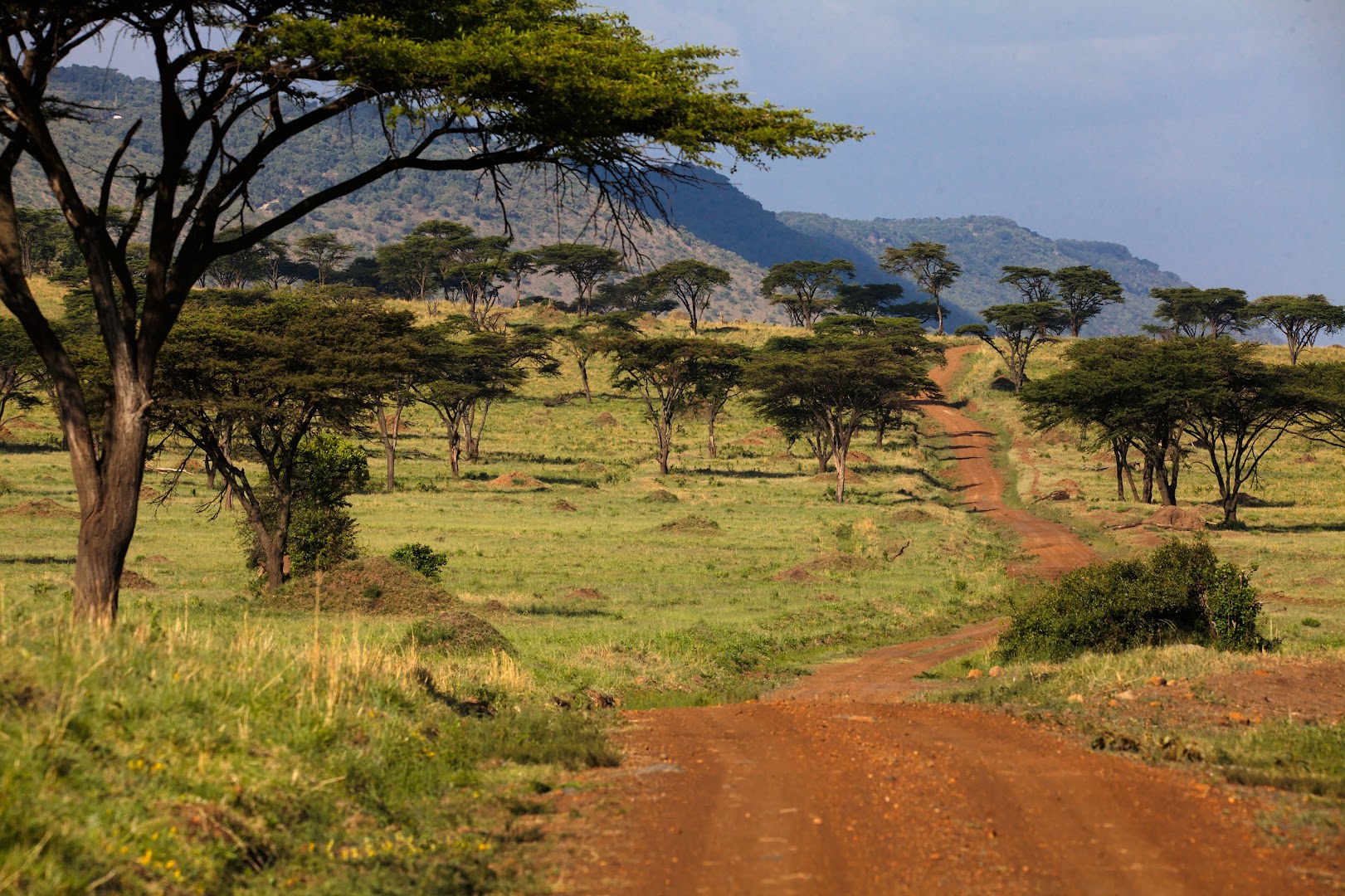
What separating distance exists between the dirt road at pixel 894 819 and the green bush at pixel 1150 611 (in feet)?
25.3

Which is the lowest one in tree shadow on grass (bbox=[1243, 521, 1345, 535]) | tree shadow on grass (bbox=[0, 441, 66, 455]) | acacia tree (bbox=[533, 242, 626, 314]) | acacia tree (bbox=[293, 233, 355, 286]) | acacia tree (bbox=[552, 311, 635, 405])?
tree shadow on grass (bbox=[1243, 521, 1345, 535])

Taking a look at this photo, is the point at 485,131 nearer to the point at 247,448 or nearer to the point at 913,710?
the point at 913,710

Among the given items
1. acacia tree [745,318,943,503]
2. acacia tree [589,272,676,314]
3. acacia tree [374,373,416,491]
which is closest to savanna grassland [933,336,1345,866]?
acacia tree [374,373,416,491]

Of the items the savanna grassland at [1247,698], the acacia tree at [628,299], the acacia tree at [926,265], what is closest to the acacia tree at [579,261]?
the acacia tree at [628,299]

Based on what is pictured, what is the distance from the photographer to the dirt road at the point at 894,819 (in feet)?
21.4

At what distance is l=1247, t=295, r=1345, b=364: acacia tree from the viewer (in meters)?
96.2

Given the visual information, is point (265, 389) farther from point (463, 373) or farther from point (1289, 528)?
point (1289, 528)

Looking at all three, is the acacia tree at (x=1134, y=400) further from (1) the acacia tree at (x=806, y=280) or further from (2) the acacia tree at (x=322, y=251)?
(2) the acacia tree at (x=322, y=251)

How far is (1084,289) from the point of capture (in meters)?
116

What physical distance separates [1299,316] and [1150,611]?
313ft

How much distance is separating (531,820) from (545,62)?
289 inches

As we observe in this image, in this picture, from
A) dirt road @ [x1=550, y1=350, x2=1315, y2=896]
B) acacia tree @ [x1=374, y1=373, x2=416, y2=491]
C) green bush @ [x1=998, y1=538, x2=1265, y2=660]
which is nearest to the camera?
dirt road @ [x1=550, y1=350, x2=1315, y2=896]

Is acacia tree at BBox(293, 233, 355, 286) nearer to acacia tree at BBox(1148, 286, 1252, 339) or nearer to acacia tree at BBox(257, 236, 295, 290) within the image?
acacia tree at BBox(257, 236, 295, 290)

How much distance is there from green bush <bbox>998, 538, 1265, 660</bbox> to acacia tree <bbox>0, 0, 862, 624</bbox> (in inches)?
415
